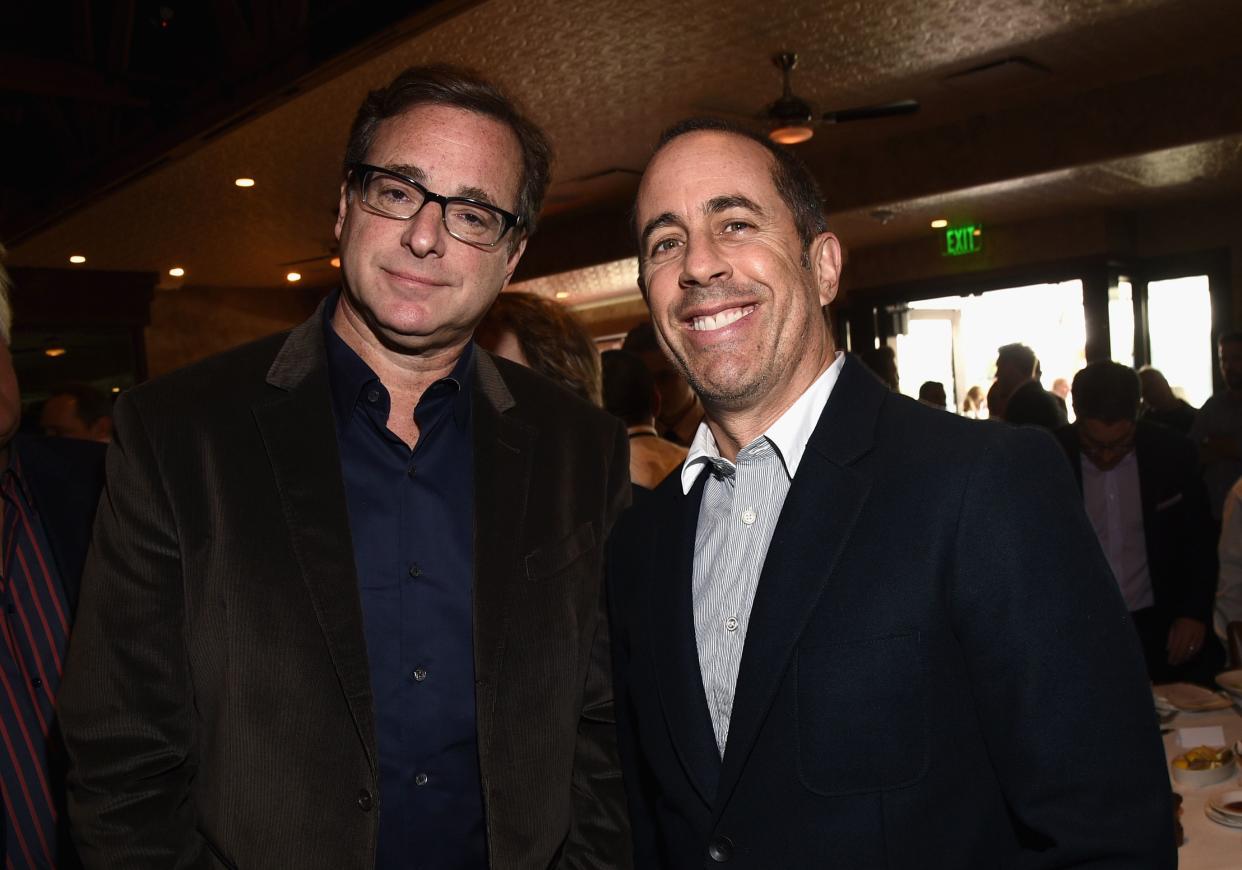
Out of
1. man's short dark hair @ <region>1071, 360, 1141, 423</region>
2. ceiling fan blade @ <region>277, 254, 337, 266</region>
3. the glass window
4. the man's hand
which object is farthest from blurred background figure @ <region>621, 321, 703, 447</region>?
ceiling fan blade @ <region>277, 254, 337, 266</region>

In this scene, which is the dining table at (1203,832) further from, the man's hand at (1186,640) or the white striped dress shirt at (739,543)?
the man's hand at (1186,640)

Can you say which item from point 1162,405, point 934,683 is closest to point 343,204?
point 934,683

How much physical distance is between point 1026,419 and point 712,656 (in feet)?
16.2

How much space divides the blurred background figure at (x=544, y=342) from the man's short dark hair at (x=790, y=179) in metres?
0.90

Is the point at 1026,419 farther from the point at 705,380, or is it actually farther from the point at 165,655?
the point at 165,655

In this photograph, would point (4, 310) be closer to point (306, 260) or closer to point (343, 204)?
point (343, 204)

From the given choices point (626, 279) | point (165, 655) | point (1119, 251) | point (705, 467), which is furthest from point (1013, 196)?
point (165, 655)

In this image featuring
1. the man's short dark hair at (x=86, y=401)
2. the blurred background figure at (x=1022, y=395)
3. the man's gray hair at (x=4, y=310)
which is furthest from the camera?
the blurred background figure at (x=1022, y=395)

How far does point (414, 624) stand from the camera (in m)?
1.47

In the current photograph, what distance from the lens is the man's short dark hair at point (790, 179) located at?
1.50 m

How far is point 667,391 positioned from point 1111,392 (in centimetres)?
185

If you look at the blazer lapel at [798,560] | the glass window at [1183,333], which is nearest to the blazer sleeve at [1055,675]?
the blazer lapel at [798,560]

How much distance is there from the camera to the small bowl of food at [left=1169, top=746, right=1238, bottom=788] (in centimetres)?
221

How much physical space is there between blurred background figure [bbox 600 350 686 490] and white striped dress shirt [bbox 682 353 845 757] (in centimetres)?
166
